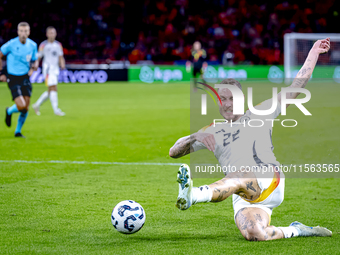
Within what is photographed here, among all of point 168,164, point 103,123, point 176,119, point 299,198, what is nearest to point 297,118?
point 176,119

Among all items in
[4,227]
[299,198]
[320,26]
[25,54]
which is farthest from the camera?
[320,26]

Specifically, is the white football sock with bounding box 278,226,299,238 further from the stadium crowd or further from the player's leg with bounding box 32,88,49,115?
the stadium crowd

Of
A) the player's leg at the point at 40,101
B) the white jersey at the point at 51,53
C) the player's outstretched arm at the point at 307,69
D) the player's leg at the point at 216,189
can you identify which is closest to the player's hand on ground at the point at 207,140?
the player's leg at the point at 216,189

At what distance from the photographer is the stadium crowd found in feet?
103

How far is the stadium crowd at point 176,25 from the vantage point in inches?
1236

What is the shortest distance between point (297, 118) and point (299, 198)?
8402 millimetres

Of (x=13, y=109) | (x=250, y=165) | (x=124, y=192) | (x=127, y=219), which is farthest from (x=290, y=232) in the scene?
(x=13, y=109)

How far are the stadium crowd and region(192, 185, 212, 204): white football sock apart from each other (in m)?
26.7

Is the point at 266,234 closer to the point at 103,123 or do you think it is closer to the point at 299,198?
the point at 299,198

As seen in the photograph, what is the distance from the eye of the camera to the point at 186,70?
28.8 meters

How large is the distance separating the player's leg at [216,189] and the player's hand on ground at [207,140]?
0.31 metres

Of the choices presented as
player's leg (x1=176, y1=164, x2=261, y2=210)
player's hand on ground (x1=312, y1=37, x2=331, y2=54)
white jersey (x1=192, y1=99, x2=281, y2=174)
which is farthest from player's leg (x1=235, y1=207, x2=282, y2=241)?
player's hand on ground (x1=312, y1=37, x2=331, y2=54)

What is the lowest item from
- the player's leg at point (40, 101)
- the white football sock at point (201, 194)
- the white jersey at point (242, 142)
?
the player's leg at point (40, 101)

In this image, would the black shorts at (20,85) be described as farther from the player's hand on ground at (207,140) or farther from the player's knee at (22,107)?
the player's hand on ground at (207,140)
